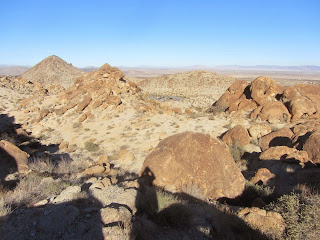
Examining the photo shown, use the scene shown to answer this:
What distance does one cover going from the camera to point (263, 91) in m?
15.7

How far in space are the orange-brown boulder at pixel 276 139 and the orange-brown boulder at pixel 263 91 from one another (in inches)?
227

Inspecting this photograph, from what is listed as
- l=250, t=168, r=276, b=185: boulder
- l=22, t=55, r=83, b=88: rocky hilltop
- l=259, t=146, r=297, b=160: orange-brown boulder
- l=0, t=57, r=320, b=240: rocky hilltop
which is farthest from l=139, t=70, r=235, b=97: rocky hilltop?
l=250, t=168, r=276, b=185: boulder

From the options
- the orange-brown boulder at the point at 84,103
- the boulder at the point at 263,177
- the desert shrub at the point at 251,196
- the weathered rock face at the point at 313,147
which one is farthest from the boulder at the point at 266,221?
the orange-brown boulder at the point at 84,103

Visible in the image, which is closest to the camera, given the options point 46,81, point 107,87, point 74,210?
point 74,210

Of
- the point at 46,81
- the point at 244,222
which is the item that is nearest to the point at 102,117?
the point at 244,222

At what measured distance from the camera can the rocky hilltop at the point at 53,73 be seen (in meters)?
42.1

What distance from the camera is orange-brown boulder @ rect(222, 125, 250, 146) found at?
406 inches

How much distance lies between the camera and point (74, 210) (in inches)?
154

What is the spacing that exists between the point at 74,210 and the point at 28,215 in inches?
31.0

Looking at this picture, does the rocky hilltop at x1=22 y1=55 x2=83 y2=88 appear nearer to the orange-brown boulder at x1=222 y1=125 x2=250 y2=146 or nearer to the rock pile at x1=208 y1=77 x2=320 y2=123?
the rock pile at x1=208 y1=77 x2=320 y2=123

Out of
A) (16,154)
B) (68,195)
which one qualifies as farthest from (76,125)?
(68,195)

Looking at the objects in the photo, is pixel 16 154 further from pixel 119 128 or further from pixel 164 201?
pixel 119 128

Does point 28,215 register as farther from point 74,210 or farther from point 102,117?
point 102,117

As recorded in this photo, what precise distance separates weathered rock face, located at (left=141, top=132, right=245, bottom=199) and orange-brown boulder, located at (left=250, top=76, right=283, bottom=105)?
1106 centimetres
